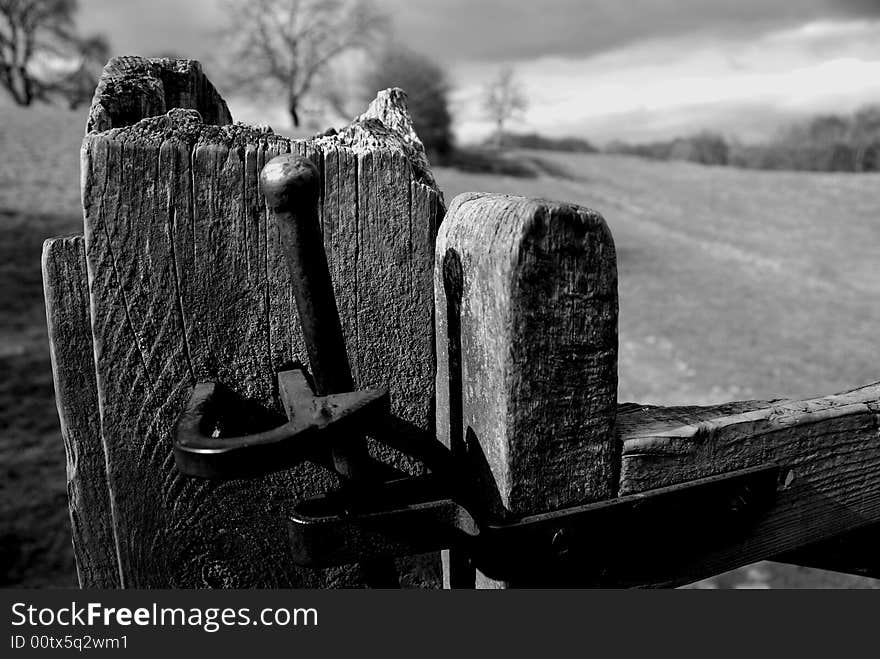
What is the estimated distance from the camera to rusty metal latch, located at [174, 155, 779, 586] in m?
0.72

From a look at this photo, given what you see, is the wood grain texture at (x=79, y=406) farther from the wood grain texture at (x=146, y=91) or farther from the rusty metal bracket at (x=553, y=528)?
the rusty metal bracket at (x=553, y=528)

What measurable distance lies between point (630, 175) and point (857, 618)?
93.6 feet

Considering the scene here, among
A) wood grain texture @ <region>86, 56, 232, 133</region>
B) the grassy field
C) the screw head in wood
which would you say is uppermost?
wood grain texture @ <region>86, 56, 232, 133</region>

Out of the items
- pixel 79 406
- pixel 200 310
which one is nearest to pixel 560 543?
pixel 200 310

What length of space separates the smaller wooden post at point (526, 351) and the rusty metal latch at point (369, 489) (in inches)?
1.3

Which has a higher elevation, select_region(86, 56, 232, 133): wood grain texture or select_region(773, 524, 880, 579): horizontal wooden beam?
select_region(86, 56, 232, 133): wood grain texture

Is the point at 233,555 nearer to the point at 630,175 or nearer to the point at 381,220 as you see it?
the point at 381,220

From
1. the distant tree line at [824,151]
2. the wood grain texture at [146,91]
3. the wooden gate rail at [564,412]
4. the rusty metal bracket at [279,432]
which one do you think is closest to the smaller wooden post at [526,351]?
the wooden gate rail at [564,412]

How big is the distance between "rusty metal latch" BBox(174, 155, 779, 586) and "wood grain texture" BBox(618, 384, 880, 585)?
0.03 meters

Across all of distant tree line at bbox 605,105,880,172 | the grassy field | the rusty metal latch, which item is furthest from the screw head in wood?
distant tree line at bbox 605,105,880,172

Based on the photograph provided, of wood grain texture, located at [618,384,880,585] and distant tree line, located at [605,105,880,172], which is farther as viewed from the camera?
distant tree line, located at [605,105,880,172]

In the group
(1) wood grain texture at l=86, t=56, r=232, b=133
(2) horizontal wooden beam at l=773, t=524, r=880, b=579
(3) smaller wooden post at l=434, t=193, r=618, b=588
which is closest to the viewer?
(3) smaller wooden post at l=434, t=193, r=618, b=588

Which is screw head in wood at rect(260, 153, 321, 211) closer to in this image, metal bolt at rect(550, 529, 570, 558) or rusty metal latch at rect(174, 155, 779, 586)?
rusty metal latch at rect(174, 155, 779, 586)

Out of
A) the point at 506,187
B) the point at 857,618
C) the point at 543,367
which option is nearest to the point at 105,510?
the point at 543,367
